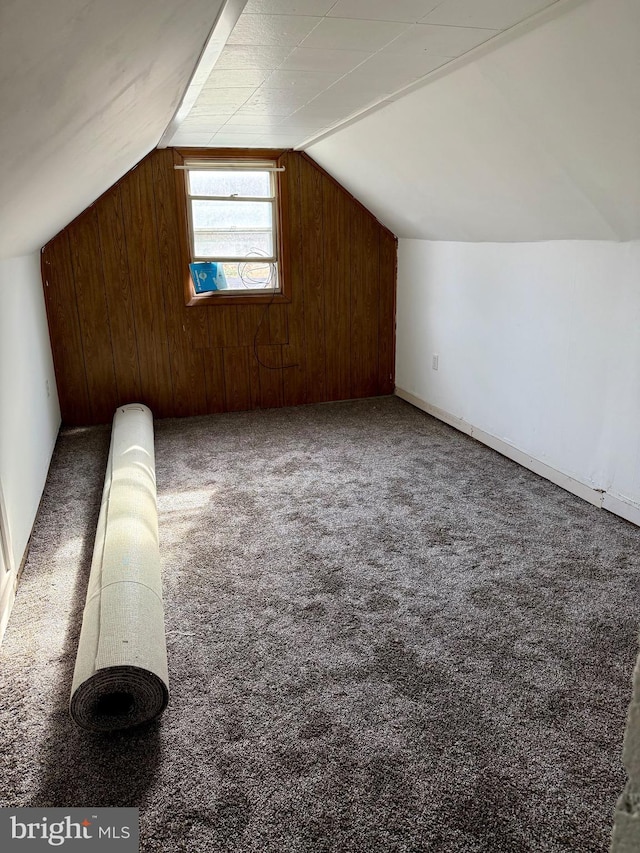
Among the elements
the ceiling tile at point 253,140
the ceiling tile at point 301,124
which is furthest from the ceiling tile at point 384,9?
the ceiling tile at point 253,140

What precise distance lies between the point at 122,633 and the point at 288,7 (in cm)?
189

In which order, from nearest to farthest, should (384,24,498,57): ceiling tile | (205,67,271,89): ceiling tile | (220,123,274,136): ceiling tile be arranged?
(384,24,498,57): ceiling tile
(205,67,271,89): ceiling tile
(220,123,274,136): ceiling tile

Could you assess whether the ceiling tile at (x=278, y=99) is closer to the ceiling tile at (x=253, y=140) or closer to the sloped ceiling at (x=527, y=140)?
the sloped ceiling at (x=527, y=140)

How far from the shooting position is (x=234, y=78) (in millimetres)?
2730

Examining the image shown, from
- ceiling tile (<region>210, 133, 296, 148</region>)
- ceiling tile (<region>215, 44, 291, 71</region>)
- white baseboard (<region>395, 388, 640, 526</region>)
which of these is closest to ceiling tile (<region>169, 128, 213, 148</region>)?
ceiling tile (<region>210, 133, 296, 148</region>)

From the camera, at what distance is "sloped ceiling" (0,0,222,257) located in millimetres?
1009

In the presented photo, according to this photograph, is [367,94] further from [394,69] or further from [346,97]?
[394,69]

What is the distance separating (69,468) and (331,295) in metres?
2.31

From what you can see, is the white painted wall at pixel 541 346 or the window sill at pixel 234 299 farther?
the window sill at pixel 234 299

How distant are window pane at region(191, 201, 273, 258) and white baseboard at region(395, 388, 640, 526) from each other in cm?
171

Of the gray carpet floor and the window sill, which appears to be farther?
the window sill

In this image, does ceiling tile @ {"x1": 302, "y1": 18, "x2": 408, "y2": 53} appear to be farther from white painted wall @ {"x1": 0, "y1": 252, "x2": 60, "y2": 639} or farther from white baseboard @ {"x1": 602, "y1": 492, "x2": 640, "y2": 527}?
white baseboard @ {"x1": 602, "y1": 492, "x2": 640, "y2": 527}

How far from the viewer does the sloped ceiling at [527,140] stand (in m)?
2.08

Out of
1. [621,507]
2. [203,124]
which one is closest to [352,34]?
[203,124]
